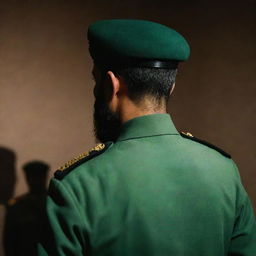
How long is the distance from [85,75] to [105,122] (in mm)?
893

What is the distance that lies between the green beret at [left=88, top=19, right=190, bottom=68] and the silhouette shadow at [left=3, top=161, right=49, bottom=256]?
0.97 m

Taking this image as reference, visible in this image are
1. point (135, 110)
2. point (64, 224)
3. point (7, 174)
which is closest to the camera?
point (64, 224)

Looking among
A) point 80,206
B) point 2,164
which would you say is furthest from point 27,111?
point 80,206

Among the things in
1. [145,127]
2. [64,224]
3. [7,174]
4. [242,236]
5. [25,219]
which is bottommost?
[25,219]

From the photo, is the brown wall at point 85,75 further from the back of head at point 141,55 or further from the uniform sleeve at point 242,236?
the uniform sleeve at point 242,236

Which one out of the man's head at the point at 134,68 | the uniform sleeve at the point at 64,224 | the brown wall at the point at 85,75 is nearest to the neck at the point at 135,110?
the man's head at the point at 134,68

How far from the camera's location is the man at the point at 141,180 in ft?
2.58

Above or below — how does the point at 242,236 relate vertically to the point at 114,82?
below

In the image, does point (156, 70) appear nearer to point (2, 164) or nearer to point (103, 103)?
point (103, 103)

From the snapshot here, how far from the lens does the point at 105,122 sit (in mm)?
923

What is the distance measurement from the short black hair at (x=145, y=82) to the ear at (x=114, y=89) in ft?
0.05

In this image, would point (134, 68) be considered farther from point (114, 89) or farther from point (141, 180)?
point (141, 180)

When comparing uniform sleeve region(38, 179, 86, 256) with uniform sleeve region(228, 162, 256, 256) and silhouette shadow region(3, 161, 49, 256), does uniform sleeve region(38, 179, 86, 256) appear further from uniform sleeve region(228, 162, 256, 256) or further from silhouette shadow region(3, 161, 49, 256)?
silhouette shadow region(3, 161, 49, 256)

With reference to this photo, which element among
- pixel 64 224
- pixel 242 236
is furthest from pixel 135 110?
pixel 242 236
